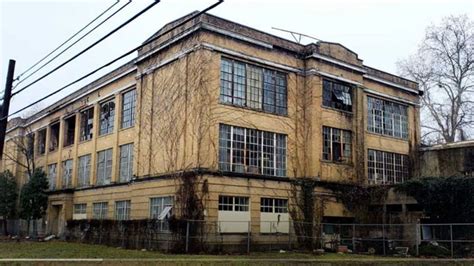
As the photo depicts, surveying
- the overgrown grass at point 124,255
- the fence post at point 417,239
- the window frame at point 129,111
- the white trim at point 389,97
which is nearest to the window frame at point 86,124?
the window frame at point 129,111

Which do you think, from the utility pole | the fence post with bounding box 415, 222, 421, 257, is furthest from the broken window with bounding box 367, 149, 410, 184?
the utility pole

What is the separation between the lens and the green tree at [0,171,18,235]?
52469 mm

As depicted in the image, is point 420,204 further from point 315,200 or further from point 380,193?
point 315,200

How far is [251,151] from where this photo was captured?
30.2 meters

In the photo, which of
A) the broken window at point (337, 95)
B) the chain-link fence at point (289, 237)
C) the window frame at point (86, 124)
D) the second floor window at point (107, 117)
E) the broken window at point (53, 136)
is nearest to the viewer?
the chain-link fence at point (289, 237)

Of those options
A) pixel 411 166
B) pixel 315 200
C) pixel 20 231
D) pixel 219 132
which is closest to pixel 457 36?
pixel 411 166

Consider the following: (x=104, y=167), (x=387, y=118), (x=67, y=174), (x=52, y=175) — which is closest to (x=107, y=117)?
(x=104, y=167)

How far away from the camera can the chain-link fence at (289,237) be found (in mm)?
26875

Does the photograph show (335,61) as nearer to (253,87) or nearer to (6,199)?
(253,87)

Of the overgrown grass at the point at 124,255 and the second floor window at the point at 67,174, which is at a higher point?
the second floor window at the point at 67,174

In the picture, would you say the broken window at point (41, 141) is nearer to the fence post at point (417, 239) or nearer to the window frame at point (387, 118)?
the window frame at point (387, 118)

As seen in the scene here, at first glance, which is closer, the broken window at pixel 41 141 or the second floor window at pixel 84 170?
the second floor window at pixel 84 170

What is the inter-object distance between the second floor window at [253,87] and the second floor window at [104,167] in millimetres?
14567

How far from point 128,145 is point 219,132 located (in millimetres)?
11146
